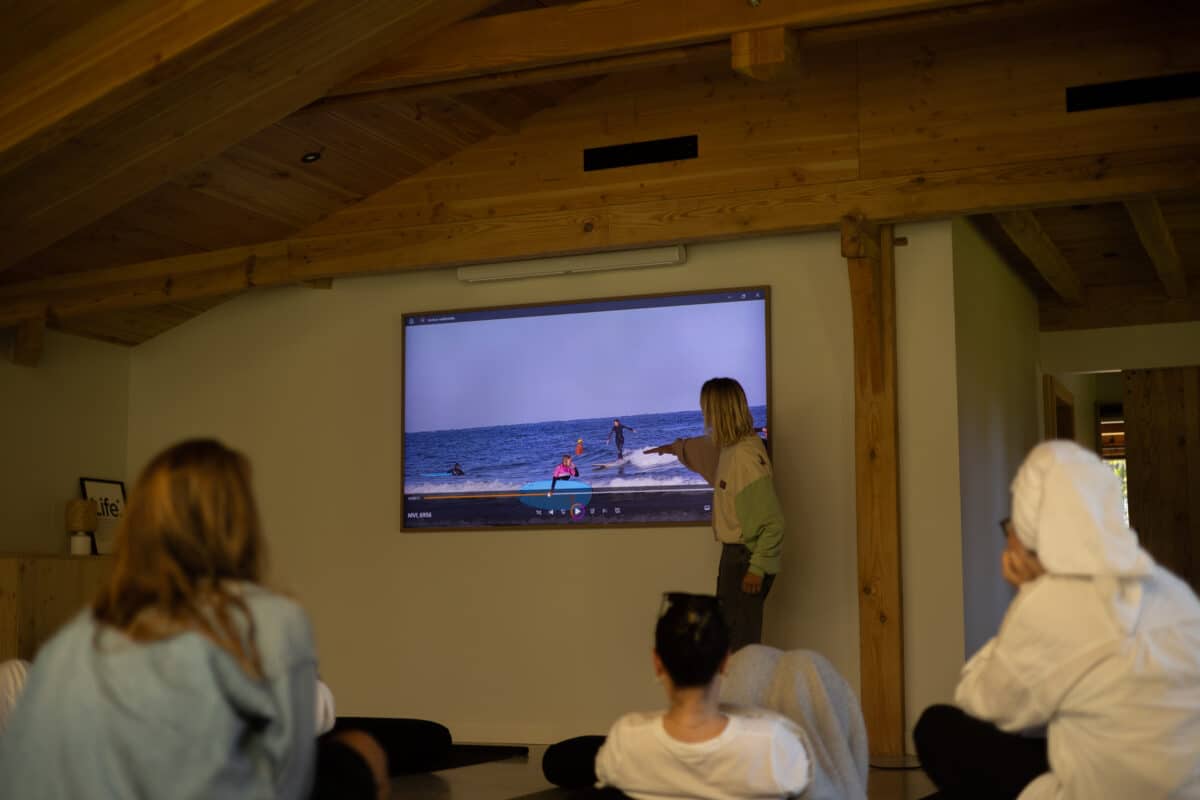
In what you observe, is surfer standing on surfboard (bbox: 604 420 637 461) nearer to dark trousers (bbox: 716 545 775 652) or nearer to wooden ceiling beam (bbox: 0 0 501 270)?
dark trousers (bbox: 716 545 775 652)

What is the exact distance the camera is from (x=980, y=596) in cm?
628

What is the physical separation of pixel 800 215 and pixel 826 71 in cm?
68

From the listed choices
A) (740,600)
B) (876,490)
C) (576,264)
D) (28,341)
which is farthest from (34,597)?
(876,490)

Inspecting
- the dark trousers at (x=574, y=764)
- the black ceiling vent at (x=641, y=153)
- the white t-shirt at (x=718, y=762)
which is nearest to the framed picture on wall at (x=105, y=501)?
the black ceiling vent at (x=641, y=153)

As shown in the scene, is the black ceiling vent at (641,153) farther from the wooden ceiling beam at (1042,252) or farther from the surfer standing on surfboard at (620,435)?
the wooden ceiling beam at (1042,252)

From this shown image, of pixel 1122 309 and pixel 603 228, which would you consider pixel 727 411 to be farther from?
pixel 1122 309

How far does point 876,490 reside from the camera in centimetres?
579

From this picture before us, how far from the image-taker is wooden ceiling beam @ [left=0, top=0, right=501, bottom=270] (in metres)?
4.88

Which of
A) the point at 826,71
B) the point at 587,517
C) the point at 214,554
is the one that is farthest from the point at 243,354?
the point at 214,554

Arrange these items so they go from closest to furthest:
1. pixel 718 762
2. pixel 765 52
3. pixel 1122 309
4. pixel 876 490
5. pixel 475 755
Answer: pixel 718 762 → pixel 765 52 → pixel 876 490 → pixel 475 755 → pixel 1122 309

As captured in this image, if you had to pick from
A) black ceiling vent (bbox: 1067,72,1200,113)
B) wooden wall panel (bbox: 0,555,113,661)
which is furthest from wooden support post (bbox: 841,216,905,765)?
wooden wall panel (bbox: 0,555,113,661)

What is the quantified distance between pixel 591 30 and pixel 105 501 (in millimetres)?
4276

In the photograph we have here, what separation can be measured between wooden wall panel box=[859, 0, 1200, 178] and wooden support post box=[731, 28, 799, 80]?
1.07 m

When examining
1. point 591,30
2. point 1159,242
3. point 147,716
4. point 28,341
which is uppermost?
point 591,30
